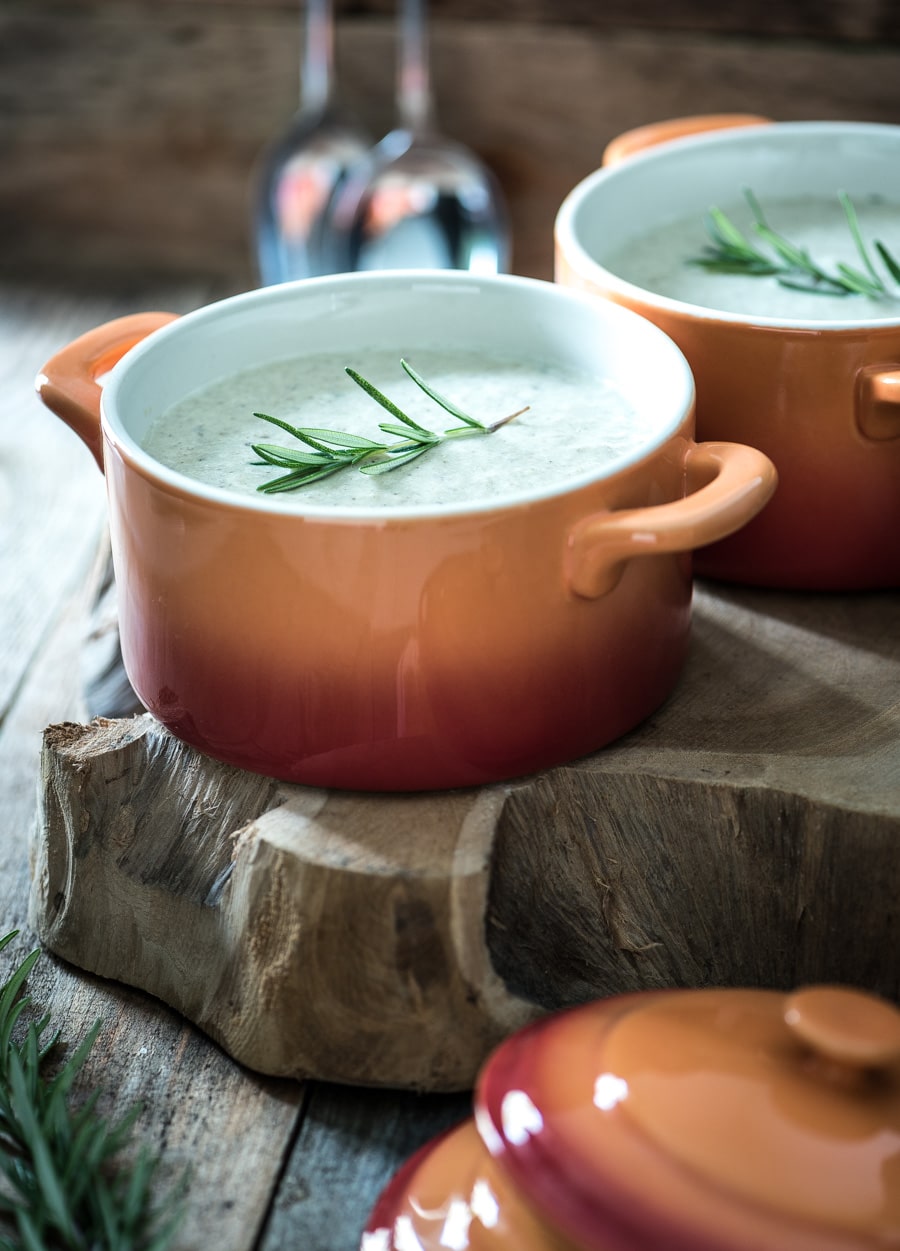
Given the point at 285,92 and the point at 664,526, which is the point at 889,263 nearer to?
the point at 664,526

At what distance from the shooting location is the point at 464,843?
0.74m

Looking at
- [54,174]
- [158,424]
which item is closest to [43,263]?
[54,174]

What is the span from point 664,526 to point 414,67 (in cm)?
101

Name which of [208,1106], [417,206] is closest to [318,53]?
[417,206]

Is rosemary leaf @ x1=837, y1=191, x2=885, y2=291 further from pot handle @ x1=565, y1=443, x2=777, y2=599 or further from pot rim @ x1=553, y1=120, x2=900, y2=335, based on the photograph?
pot handle @ x1=565, y1=443, x2=777, y2=599

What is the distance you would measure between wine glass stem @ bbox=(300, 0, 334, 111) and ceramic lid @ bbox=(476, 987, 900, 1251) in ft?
3.91

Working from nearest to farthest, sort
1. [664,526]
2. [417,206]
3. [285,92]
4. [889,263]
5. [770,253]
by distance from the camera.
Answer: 1. [664,526]
2. [889,263]
3. [770,253]
4. [417,206]
5. [285,92]

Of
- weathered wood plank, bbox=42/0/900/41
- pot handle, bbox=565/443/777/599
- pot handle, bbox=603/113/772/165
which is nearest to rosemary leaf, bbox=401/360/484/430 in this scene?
pot handle, bbox=565/443/777/599

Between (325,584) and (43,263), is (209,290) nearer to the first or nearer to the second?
(43,263)

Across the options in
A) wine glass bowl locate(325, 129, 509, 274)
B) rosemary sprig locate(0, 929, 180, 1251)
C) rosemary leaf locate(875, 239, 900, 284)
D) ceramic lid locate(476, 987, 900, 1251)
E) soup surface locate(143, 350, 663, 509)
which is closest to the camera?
ceramic lid locate(476, 987, 900, 1251)

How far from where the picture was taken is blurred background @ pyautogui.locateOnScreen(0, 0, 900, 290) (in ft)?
5.04

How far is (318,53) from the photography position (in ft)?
5.08

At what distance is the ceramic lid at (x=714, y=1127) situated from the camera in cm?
53

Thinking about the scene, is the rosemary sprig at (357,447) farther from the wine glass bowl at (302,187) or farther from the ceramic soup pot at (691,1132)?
the wine glass bowl at (302,187)
